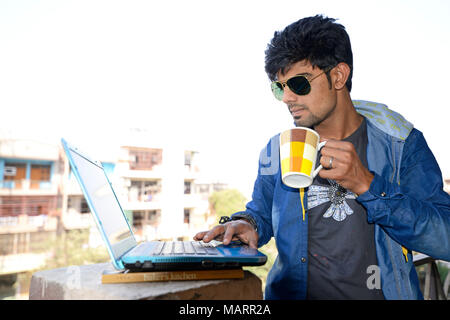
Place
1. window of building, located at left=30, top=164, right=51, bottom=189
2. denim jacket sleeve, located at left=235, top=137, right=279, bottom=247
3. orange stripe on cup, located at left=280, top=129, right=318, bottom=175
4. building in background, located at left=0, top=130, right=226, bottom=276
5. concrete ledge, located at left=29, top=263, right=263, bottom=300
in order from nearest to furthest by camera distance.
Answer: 1. concrete ledge, located at left=29, top=263, right=263, bottom=300
2. orange stripe on cup, located at left=280, top=129, right=318, bottom=175
3. denim jacket sleeve, located at left=235, top=137, right=279, bottom=247
4. building in background, located at left=0, top=130, right=226, bottom=276
5. window of building, located at left=30, top=164, right=51, bottom=189

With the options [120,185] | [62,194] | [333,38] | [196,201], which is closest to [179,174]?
[196,201]

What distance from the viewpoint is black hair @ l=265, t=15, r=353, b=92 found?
1.27m

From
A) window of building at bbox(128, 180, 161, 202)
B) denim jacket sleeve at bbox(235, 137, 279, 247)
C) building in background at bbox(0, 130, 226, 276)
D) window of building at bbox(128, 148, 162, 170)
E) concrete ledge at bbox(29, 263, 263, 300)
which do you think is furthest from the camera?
window of building at bbox(128, 180, 161, 202)

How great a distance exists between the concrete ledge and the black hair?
960 millimetres

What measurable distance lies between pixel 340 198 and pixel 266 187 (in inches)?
14.6

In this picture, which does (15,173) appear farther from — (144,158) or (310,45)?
(310,45)

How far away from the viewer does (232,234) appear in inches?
37.5

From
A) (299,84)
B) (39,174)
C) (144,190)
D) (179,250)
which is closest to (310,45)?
(299,84)

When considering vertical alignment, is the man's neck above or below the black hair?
below

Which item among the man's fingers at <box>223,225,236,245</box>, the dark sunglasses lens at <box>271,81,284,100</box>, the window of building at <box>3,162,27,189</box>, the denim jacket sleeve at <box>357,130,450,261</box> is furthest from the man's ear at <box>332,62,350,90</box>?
the window of building at <box>3,162,27,189</box>

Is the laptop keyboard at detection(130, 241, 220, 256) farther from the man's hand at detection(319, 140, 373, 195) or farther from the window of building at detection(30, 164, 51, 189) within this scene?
the window of building at detection(30, 164, 51, 189)

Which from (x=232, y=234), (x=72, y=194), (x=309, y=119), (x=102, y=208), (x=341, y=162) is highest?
(x=309, y=119)

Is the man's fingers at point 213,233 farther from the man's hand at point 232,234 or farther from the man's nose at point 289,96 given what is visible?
the man's nose at point 289,96

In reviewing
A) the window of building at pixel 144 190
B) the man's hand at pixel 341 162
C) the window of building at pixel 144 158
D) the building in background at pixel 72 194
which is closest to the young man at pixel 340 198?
the man's hand at pixel 341 162
